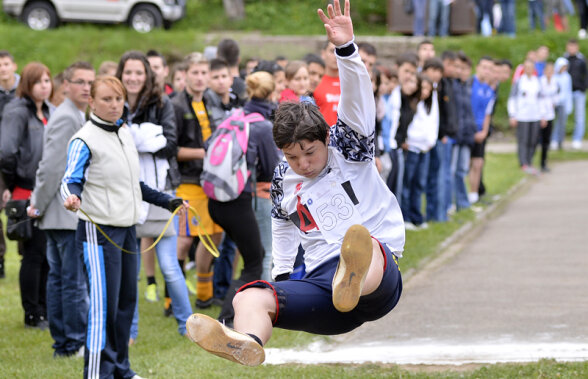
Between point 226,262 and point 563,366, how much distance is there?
4044 millimetres

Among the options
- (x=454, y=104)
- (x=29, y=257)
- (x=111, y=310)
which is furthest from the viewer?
(x=454, y=104)

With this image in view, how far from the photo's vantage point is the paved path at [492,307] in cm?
700

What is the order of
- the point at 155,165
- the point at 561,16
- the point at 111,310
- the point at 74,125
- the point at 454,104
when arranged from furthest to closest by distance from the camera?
the point at 561,16 < the point at 454,104 < the point at 155,165 < the point at 74,125 < the point at 111,310

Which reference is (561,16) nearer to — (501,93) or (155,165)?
(501,93)

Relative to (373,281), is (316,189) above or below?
above

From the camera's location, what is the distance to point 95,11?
24.1 m

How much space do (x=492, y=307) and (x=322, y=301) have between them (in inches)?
172

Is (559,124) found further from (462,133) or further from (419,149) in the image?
(419,149)

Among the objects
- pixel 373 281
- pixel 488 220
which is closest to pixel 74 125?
pixel 373 281

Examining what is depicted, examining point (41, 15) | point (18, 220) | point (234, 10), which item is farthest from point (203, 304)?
point (234, 10)

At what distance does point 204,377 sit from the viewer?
6.40 metres

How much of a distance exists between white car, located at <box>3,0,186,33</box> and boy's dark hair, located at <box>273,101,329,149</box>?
19.7 m

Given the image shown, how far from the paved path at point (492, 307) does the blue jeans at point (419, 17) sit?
1249 cm

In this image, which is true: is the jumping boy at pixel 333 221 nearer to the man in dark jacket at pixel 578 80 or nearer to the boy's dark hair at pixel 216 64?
the boy's dark hair at pixel 216 64
